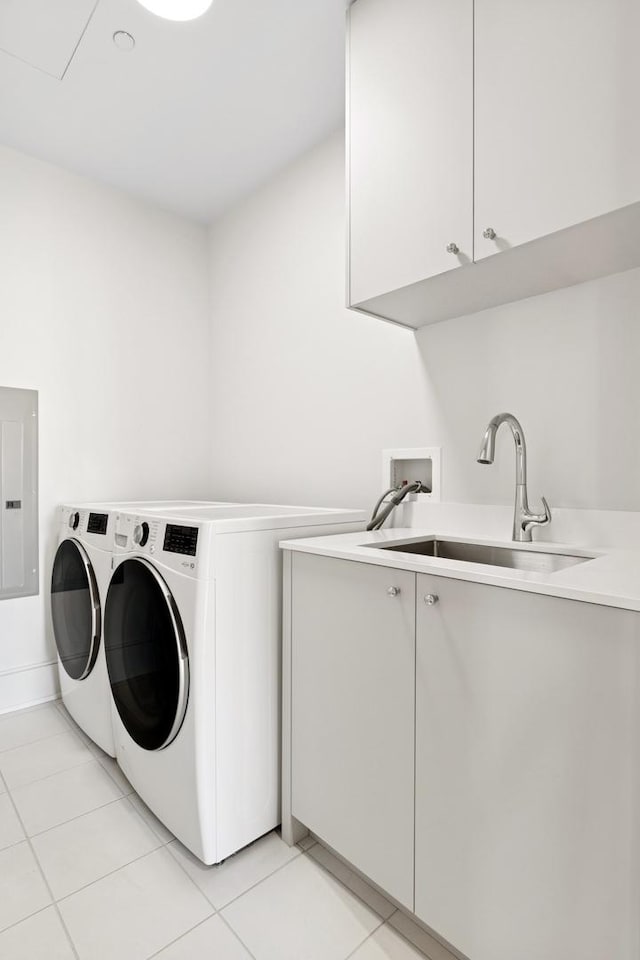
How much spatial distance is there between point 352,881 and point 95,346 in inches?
94.2

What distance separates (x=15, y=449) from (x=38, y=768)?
4.23 ft

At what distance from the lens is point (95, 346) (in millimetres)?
2455

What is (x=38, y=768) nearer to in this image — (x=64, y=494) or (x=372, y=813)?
(x=64, y=494)

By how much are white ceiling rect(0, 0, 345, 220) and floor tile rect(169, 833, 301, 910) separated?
249 centimetres

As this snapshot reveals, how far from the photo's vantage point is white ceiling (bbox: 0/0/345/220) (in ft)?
5.16

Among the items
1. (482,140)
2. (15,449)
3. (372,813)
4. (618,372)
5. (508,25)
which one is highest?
(508,25)

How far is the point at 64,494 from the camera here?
2.34m

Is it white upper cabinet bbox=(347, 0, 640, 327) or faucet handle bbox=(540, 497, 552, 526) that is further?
faucet handle bbox=(540, 497, 552, 526)

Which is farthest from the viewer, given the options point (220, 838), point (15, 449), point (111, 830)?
point (15, 449)

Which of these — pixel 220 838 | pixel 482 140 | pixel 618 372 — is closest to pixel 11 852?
pixel 220 838

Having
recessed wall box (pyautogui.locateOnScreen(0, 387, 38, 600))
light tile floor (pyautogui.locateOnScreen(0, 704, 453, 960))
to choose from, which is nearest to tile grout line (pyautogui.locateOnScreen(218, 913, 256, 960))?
light tile floor (pyautogui.locateOnScreen(0, 704, 453, 960))

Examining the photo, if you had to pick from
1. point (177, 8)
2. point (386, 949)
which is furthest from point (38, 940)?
point (177, 8)

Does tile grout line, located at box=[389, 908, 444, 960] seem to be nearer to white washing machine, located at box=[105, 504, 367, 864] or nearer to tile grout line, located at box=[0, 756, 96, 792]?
white washing machine, located at box=[105, 504, 367, 864]

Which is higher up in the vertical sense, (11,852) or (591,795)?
(591,795)
